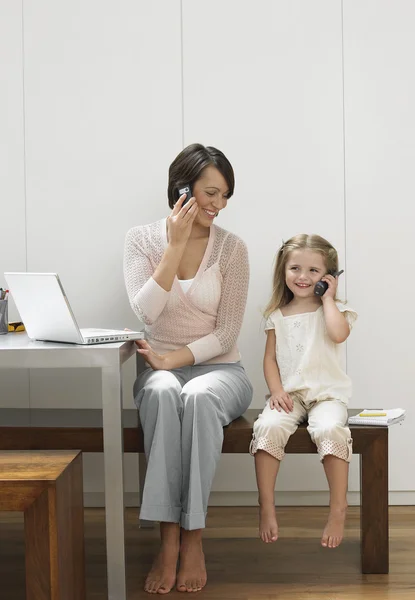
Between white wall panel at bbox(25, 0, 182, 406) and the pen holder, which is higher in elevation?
white wall panel at bbox(25, 0, 182, 406)

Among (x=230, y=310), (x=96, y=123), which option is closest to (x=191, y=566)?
(x=230, y=310)

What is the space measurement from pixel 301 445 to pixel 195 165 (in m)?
0.93

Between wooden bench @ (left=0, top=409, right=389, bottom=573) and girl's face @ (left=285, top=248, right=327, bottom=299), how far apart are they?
0.44 metres

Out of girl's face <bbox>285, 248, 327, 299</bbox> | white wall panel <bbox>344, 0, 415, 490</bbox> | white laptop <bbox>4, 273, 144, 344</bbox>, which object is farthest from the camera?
white wall panel <bbox>344, 0, 415, 490</bbox>

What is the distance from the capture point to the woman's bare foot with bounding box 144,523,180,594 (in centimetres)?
208

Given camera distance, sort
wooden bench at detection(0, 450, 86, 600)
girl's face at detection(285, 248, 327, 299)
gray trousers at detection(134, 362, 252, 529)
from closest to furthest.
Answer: wooden bench at detection(0, 450, 86, 600)
gray trousers at detection(134, 362, 252, 529)
girl's face at detection(285, 248, 327, 299)

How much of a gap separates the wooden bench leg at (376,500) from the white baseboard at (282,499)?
68 cm


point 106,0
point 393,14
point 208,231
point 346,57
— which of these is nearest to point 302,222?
point 208,231

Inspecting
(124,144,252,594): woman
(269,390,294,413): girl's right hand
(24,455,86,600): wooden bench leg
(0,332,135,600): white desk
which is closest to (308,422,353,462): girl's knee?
(269,390,294,413): girl's right hand

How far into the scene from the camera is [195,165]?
2.44m

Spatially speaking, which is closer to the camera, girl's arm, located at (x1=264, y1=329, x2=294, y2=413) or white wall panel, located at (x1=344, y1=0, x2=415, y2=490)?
girl's arm, located at (x1=264, y1=329, x2=294, y2=413)

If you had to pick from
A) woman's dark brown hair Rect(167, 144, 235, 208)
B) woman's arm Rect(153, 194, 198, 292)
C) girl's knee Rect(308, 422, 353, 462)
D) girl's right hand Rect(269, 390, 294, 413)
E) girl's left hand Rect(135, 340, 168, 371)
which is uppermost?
woman's dark brown hair Rect(167, 144, 235, 208)

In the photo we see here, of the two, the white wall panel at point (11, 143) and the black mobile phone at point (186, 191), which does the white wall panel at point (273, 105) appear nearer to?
the black mobile phone at point (186, 191)

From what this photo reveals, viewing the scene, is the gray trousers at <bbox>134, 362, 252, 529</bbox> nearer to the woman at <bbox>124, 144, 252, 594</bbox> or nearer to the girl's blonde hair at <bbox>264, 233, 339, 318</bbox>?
the woman at <bbox>124, 144, 252, 594</bbox>
